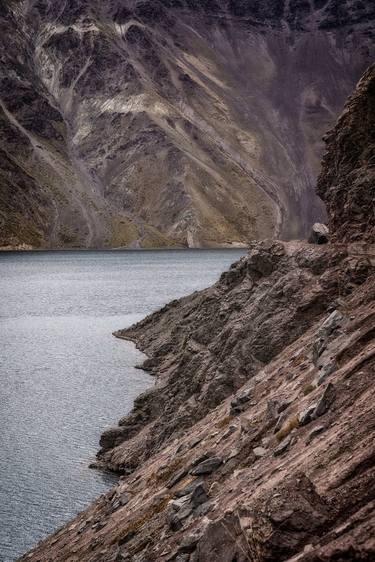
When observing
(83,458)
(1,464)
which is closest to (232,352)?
(83,458)

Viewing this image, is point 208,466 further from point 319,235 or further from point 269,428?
point 319,235

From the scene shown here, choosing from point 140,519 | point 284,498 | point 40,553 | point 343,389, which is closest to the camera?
point 284,498

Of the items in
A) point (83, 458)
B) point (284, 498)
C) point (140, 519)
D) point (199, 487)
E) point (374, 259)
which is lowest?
point (83, 458)

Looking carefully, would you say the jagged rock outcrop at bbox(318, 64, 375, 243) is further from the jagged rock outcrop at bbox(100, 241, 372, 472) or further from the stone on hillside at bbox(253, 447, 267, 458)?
the stone on hillside at bbox(253, 447, 267, 458)

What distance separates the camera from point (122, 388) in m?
63.0

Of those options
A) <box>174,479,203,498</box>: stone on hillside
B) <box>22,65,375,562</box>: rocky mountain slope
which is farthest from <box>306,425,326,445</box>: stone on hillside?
<box>174,479,203,498</box>: stone on hillside

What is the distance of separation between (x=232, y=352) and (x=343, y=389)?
61.4ft

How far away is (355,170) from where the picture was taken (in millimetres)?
37469

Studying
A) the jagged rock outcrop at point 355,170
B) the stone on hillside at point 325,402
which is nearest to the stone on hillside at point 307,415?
the stone on hillside at point 325,402

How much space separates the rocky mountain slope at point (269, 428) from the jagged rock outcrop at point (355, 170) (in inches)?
3.2

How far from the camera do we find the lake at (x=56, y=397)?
37.4 m

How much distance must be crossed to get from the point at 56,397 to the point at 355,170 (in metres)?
33.0

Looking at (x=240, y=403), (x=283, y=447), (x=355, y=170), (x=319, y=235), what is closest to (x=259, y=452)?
(x=283, y=447)

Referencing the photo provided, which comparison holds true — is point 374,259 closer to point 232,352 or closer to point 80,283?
point 232,352
